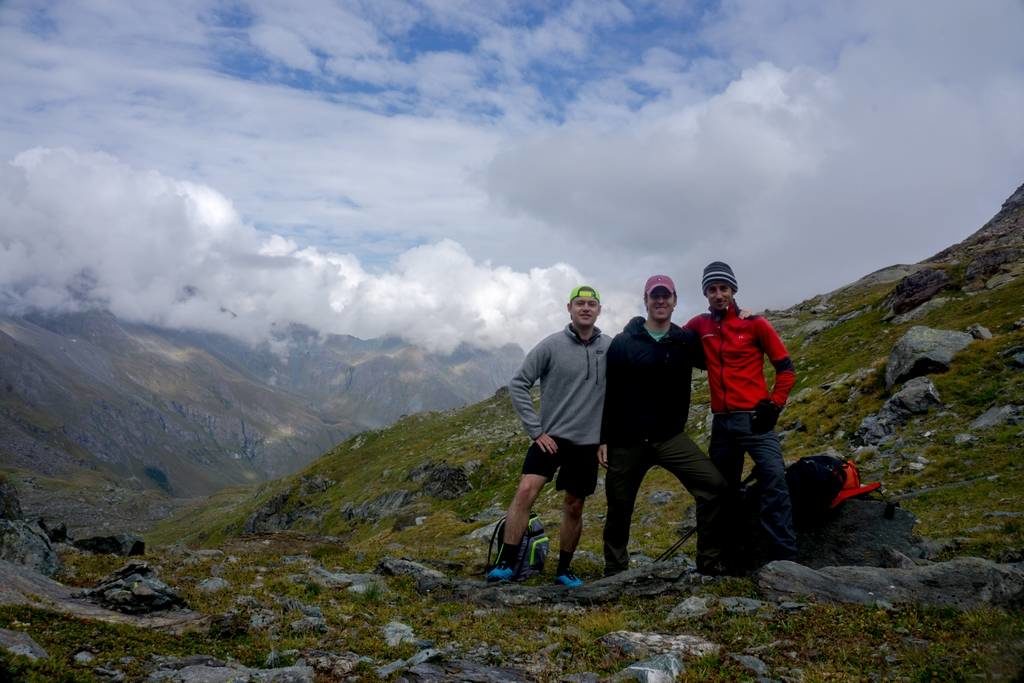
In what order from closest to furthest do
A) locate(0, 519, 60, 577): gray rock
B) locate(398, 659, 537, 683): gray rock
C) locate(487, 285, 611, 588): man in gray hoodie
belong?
locate(398, 659, 537, 683): gray rock
locate(487, 285, 611, 588): man in gray hoodie
locate(0, 519, 60, 577): gray rock

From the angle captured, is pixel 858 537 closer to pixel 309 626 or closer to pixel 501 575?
pixel 501 575

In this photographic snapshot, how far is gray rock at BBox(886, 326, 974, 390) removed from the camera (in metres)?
25.7

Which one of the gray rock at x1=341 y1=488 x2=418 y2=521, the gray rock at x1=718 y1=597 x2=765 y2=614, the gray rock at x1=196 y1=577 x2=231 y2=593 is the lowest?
the gray rock at x1=341 y1=488 x2=418 y2=521

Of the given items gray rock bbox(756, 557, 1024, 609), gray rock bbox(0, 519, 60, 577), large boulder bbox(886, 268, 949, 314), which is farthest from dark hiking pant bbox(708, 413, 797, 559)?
large boulder bbox(886, 268, 949, 314)

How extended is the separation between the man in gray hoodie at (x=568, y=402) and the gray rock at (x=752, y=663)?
409 cm

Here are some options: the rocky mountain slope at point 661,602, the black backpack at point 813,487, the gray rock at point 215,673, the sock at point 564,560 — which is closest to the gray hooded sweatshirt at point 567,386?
the sock at point 564,560

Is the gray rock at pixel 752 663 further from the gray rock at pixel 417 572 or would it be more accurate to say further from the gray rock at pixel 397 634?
the gray rock at pixel 417 572

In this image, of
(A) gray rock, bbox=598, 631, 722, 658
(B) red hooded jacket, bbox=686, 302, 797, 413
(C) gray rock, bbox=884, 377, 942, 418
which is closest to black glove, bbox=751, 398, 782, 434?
(B) red hooded jacket, bbox=686, 302, 797, 413

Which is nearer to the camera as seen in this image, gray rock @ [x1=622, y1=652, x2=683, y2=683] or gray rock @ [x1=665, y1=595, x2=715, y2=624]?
gray rock @ [x1=622, y1=652, x2=683, y2=683]

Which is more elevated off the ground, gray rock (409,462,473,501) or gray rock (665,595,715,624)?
gray rock (665,595,715,624)

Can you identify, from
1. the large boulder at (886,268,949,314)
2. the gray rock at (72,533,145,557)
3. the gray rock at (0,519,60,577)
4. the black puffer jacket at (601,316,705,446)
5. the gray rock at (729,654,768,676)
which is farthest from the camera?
the large boulder at (886,268,949,314)

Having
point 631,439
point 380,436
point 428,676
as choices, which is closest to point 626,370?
point 631,439

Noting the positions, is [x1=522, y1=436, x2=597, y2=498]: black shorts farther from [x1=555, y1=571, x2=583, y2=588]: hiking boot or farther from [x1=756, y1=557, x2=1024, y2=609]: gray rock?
[x1=756, y1=557, x2=1024, y2=609]: gray rock

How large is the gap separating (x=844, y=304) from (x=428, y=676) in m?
74.6
